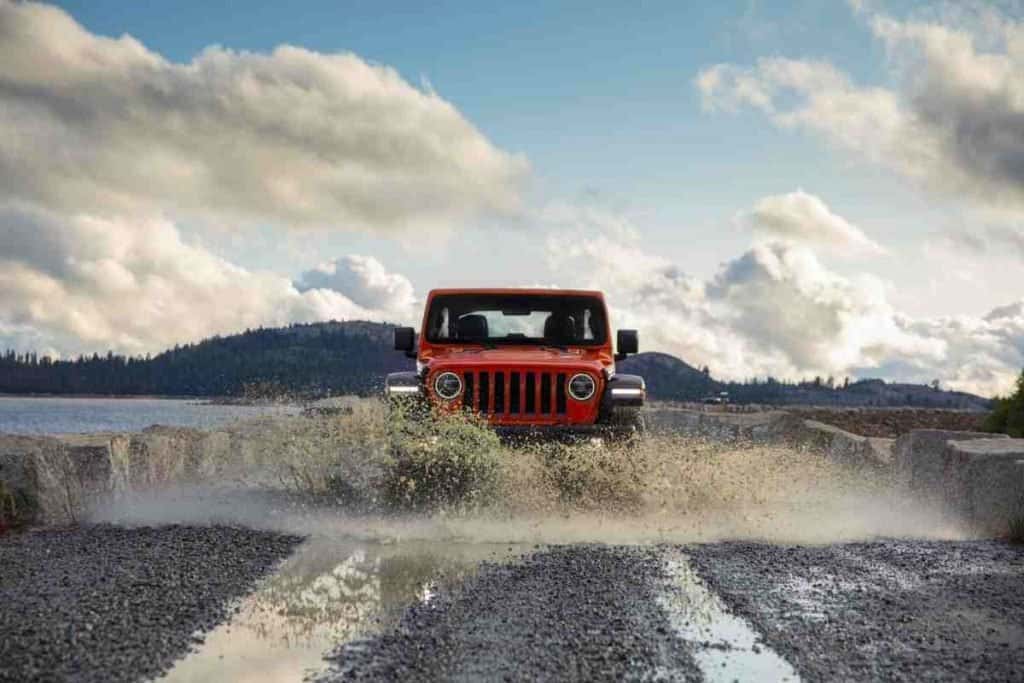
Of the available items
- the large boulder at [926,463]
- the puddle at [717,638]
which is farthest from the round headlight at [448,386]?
the large boulder at [926,463]

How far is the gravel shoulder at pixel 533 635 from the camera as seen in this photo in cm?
522

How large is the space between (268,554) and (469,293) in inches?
220

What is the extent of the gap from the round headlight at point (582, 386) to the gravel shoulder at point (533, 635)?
3938 mm

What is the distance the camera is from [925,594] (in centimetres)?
761

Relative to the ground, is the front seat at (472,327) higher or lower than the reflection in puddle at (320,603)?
higher

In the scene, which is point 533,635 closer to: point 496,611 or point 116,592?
point 496,611

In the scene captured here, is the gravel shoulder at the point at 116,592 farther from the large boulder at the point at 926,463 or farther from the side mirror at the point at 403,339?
the large boulder at the point at 926,463

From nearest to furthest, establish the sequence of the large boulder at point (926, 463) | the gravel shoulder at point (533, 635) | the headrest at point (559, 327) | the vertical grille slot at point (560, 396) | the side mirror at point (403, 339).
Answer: the gravel shoulder at point (533, 635) < the vertical grille slot at point (560, 396) < the side mirror at point (403, 339) < the large boulder at point (926, 463) < the headrest at point (559, 327)

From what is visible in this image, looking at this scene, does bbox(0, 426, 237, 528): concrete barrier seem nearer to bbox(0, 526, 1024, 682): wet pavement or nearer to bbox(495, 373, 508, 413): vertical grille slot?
bbox(0, 526, 1024, 682): wet pavement

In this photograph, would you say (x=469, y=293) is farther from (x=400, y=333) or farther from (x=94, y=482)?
(x=94, y=482)

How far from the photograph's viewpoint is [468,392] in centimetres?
1165

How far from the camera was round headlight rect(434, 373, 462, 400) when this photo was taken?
11625mm

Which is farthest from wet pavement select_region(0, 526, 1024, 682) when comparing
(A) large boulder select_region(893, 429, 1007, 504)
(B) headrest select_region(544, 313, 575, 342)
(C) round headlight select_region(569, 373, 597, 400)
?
(B) headrest select_region(544, 313, 575, 342)

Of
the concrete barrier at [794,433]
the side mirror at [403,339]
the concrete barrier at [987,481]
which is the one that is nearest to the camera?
the concrete barrier at [987,481]
